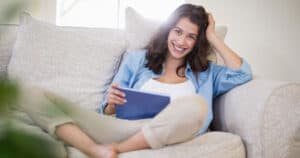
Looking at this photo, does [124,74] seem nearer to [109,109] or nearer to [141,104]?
[109,109]

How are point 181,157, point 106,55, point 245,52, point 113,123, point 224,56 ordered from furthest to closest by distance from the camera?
point 245,52 → point 106,55 → point 224,56 → point 113,123 → point 181,157

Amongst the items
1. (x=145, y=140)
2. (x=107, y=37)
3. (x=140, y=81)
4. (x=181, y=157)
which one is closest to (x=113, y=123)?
(x=145, y=140)

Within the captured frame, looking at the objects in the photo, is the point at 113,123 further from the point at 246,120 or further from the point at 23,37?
the point at 23,37

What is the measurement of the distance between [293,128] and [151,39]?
76 cm

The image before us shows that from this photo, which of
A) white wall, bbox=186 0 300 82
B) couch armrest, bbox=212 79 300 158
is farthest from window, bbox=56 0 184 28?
couch armrest, bbox=212 79 300 158

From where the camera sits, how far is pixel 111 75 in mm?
1732

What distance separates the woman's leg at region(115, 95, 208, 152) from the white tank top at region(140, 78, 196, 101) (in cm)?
36

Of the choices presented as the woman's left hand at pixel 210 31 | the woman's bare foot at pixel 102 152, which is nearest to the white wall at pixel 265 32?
the woman's left hand at pixel 210 31

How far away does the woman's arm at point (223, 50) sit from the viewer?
1.59 meters

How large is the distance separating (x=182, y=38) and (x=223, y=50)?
181mm

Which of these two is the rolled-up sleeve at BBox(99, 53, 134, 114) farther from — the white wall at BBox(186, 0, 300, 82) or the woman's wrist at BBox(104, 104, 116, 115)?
the white wall at BBox(186, 0, 300, 82)

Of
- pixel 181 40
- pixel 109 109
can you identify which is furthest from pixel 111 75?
pixel 181 40

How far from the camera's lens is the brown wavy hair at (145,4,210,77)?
1662 millimetres

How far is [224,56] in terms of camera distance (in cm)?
161
